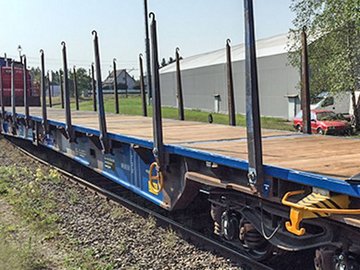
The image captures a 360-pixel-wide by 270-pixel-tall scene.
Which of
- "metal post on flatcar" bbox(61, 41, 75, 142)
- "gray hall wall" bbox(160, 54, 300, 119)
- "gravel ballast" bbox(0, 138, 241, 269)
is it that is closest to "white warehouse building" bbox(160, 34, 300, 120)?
"gray hall wall" bbox(160, 54, 300, 119)

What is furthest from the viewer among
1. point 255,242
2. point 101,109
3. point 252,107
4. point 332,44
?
point 332,44

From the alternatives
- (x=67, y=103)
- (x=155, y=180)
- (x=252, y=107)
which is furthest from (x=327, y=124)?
(x=252, y=107)

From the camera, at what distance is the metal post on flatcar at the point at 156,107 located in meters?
5.39

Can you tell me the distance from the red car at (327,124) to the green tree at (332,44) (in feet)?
3.54

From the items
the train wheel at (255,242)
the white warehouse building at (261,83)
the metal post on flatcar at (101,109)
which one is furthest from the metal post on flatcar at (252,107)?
the white warehouse building at (261,83)

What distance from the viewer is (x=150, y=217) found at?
6.67m

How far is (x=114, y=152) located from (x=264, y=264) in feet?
11.5

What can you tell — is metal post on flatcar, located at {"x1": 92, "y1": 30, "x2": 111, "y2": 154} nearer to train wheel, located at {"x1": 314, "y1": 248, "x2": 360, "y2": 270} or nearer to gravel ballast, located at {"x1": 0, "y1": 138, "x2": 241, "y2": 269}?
gravel ballast, located at {"x1": 0, "y1": 138, "x2": 241, "y2": 269}

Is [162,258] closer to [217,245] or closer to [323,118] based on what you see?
[217,245]

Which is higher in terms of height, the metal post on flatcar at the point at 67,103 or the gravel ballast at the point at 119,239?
the metal post on flatcar at the point at 67,103

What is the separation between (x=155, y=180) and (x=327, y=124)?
16.7 meters

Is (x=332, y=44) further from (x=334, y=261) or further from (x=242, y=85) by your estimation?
(x=334, y=261)

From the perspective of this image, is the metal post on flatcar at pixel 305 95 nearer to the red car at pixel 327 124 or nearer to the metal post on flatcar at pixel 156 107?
the metal post on flatcar at pixel 156 107

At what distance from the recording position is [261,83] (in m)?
34.0
